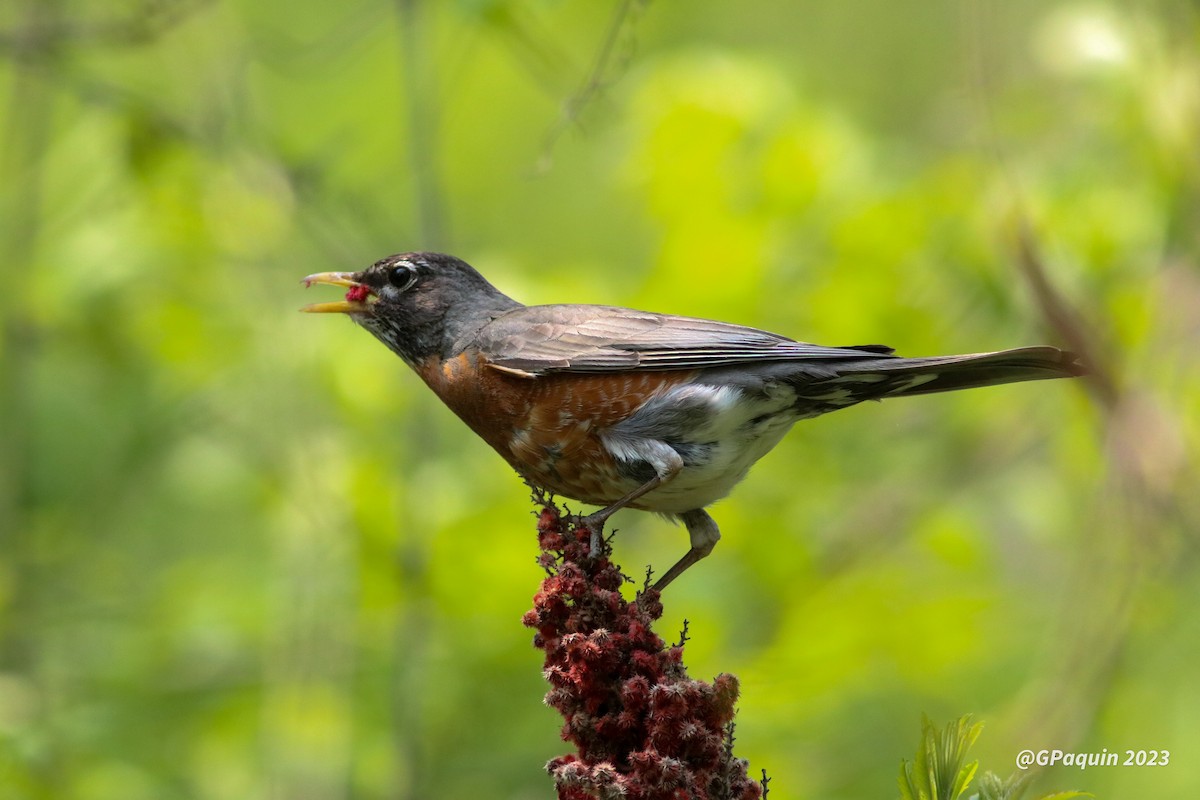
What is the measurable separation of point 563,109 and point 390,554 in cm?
275

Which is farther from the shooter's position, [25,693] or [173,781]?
[173,781]

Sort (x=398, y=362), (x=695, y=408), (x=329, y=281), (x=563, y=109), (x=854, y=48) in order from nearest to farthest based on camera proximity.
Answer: (x=563, y=109) < (x=695, y=408) < (x=329, y=281) < (x=398, y=362) < (x=854, y=48)

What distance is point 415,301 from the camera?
18.3ft

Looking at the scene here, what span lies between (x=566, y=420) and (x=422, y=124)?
1858mm

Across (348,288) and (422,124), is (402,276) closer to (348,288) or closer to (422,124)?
(348,288)

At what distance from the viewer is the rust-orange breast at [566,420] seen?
185 inches

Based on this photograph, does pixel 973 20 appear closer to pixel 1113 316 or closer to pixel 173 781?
pixel 1113 316

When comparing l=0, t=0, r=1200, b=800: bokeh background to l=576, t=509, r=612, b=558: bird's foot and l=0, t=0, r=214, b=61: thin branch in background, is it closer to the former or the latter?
l=0, t=0, r=214, b=61: thin branch in background

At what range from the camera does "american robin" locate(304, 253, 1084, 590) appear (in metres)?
4.64

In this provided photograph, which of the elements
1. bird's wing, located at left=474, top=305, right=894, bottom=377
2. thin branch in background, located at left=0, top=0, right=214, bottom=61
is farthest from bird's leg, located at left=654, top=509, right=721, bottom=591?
thin branch in background, located at left=0, top=0, right=214, bottom=61

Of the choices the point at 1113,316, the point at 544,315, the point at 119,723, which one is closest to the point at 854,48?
the point at 1113,316

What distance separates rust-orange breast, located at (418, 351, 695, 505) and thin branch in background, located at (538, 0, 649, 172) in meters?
0.83

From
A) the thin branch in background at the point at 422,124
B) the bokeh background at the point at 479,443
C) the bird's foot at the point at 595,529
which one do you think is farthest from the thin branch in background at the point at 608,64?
the thin branch in background at the point at 422,124

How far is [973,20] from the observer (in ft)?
13.1
